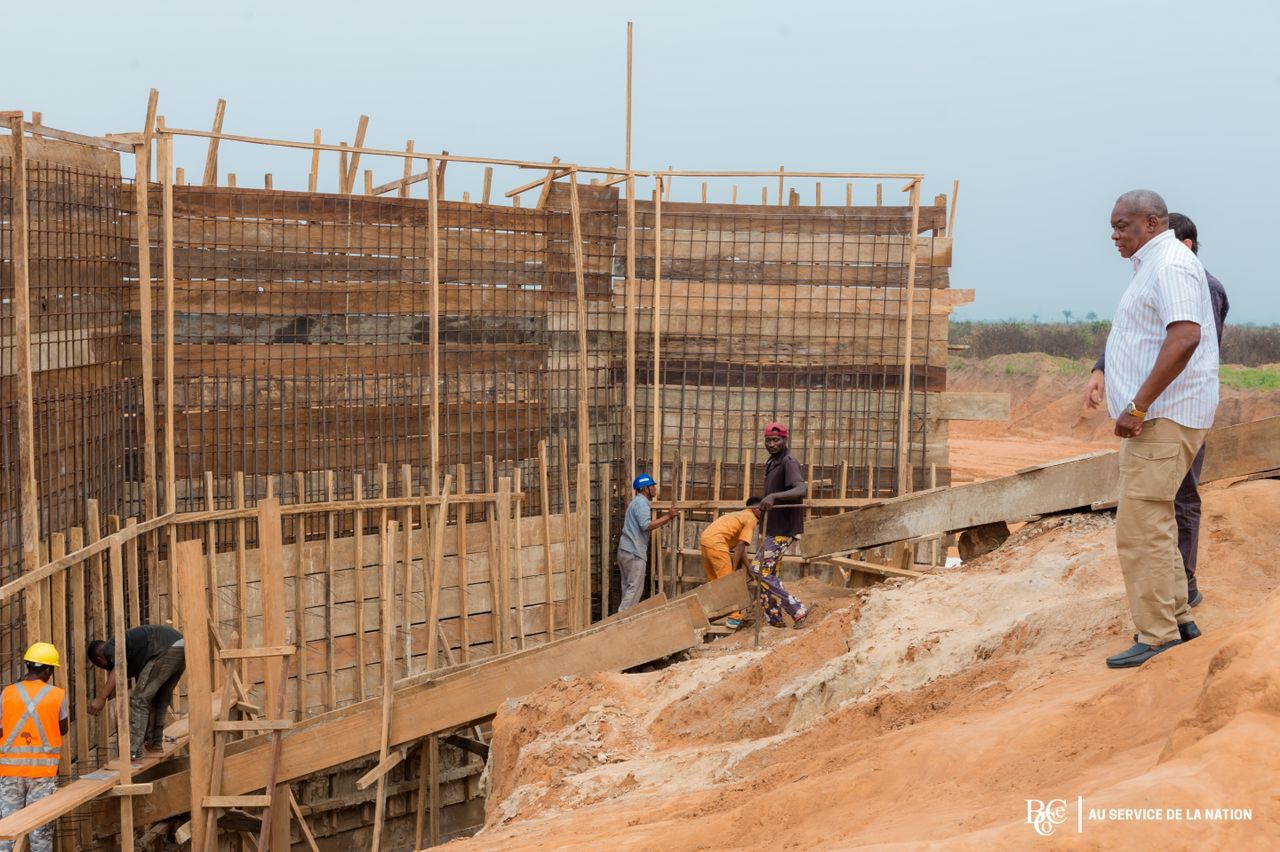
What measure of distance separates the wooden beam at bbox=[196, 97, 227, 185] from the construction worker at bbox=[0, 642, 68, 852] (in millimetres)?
4436

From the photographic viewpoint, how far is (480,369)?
12391 mm

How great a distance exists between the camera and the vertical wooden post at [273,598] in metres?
9.66

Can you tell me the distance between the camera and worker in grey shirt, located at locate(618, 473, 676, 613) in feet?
41.9

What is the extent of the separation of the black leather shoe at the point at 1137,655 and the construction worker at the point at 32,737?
6.05 meters

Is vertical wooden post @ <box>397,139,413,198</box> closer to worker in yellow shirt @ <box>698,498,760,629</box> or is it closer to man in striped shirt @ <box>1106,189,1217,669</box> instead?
worker in yellow shirt @ <box>698,498,760,629</box>

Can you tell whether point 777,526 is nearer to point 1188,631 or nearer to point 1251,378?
point 1188,631

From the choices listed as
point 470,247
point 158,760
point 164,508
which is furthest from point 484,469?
point 158,760

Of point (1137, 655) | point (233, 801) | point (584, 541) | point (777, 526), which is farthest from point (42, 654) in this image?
point (1137, 655)

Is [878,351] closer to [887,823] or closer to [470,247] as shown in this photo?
[470,247]

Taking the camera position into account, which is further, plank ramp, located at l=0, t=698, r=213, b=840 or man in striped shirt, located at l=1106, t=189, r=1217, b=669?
plank ramp, located at l=0, t=698, r=213, b=840

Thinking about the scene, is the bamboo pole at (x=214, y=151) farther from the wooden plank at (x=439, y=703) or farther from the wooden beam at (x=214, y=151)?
the wooden plank at (x=439, y=703)

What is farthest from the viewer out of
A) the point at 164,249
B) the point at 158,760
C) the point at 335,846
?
the point at 335,846

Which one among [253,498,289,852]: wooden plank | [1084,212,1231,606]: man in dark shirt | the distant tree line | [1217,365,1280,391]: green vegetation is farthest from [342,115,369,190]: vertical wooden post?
the distant tree line

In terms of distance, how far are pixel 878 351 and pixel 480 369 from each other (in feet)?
13.6
